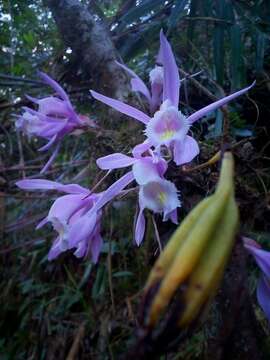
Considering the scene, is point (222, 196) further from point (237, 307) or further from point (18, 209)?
point (18, 209)

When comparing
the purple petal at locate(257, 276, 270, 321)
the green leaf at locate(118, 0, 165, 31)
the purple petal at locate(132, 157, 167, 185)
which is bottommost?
the purple petal at locate(257, 276, 270, 321)

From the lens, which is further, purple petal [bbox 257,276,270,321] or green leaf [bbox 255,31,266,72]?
green leaf [bbox 255,31,266,72]

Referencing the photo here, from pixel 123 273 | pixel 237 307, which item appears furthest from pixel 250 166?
pixel 123 273

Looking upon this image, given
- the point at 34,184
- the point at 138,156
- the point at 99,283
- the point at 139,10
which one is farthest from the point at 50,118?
the point at 99,283

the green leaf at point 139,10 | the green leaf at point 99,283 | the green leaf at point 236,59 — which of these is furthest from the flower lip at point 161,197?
the green leaf at point 99,283

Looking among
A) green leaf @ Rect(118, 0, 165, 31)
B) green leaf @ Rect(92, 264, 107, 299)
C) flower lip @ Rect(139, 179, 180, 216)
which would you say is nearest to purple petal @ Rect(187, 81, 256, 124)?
flower lip @ Rect(139, 179, 180, 216)

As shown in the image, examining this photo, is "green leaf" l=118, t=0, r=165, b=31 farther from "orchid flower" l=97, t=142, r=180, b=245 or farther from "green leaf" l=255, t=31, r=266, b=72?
Answer: "orchid flower" l=97, t=142, r=180, b=245
